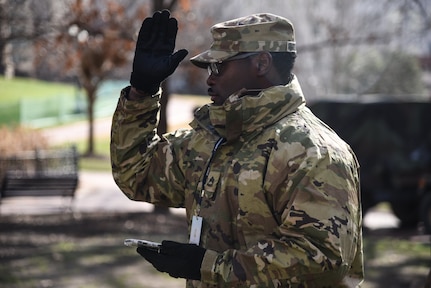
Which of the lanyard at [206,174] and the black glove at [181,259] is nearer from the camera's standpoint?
the black glove at [181,259]

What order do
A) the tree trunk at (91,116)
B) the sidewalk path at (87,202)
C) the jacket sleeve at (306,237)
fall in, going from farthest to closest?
the tree trunk at (91,116) < the sidewalk path at (87,202) < the jacket sleeve at (306,237)

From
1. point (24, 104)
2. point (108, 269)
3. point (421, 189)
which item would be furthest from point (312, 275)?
point (24, 104)

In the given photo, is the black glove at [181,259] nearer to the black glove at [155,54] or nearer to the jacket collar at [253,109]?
the jacket collar at [253,109]

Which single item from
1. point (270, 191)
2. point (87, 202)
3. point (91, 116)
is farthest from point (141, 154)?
point (91, 116)

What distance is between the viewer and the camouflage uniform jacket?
99.0 inches

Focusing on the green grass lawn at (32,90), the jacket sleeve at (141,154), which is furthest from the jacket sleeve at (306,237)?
the green grass lawn at (32,90)

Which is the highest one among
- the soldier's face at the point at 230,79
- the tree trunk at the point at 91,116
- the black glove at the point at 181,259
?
the soldier's face at the point at 230,79

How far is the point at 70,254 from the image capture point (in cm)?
810

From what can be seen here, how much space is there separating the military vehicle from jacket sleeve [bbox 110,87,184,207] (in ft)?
34.9

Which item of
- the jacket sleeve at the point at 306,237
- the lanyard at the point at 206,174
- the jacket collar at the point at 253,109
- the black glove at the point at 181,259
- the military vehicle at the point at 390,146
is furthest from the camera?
the military vehicle at the point at 390,146

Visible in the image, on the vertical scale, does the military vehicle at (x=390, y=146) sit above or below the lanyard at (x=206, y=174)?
below

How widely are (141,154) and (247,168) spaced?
23.4 inches

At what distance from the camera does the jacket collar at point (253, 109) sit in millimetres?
2746

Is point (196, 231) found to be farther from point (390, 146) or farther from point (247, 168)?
point (390, 146)
